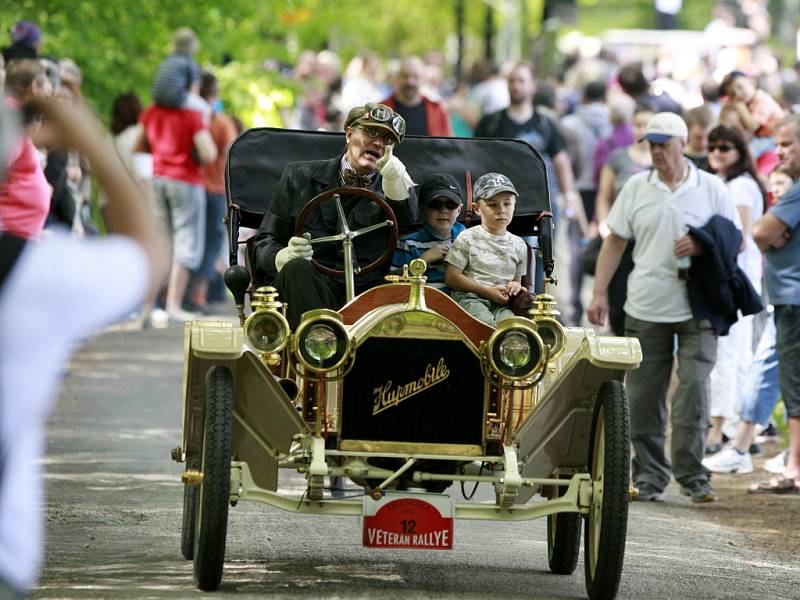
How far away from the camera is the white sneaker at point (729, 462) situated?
12383 mm

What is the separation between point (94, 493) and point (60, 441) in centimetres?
194

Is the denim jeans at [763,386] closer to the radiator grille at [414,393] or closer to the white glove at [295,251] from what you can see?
the white glove at [295,251]

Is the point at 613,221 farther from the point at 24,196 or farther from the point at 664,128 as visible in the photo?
the point at 24,196

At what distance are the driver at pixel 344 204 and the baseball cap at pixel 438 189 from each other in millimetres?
100

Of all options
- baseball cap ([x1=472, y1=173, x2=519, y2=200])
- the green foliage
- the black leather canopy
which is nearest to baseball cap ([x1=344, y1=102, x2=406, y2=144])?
baseball cap ([x1=472, y1=173, x2=519, y2=200])

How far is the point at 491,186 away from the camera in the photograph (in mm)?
8656

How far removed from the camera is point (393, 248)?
866 centimetres

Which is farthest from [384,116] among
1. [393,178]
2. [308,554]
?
[308,554]

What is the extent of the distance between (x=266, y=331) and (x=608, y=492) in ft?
5.13

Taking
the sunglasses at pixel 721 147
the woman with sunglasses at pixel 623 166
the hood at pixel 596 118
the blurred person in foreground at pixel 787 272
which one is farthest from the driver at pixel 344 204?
the hood at pixel 596 118

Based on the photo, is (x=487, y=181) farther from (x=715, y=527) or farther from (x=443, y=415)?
(x=715, y=527)

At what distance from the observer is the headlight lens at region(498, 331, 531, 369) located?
24.7ft

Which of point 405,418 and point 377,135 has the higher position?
point 377,135

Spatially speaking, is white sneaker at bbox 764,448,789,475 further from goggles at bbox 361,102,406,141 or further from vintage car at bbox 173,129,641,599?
goggles at bbox 361,102,406,141
